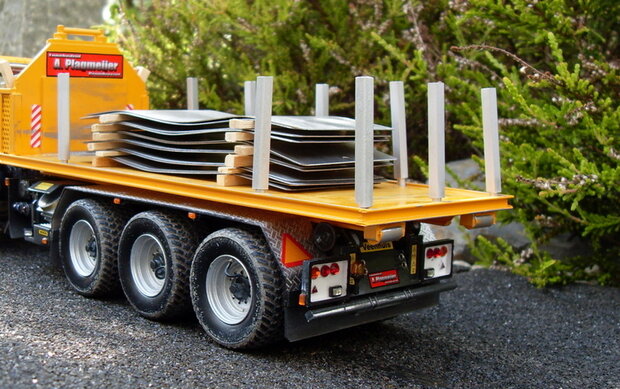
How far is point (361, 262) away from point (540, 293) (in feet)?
10.1

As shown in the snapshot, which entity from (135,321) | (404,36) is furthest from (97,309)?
(404,36)

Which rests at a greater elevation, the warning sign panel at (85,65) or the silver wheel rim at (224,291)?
the warning sign panel at (85,65)

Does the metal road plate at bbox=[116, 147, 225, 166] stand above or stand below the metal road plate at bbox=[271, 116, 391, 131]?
below

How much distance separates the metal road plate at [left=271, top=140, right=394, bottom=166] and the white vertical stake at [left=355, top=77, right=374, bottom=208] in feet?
2.37

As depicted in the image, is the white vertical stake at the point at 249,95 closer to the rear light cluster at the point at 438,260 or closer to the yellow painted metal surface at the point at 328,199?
the yellow painted metal surface at the point at 328,199

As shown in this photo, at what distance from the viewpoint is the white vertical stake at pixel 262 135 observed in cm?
536

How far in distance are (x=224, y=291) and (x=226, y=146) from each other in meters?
1.16

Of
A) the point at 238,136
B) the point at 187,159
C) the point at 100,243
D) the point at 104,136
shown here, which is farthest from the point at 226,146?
the point at 100,243

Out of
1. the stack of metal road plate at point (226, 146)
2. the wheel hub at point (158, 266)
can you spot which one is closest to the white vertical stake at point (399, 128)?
the stack of metal road plate at point (226, 146)

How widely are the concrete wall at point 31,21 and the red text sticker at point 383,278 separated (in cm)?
1051

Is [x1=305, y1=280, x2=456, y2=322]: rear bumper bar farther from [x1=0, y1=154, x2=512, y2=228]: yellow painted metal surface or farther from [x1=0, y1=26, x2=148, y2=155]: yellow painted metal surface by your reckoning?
[x1=0, y1=26, x2=148, y2=155]: yellow painted metal surface

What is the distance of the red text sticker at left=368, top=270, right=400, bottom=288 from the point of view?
5.64m

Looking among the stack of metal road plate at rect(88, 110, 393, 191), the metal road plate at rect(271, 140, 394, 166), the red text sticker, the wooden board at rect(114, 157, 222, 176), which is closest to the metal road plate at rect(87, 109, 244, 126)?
the stack of metal road plate at rect(88, 110, 393, 191)

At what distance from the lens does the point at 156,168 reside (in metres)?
6.56
